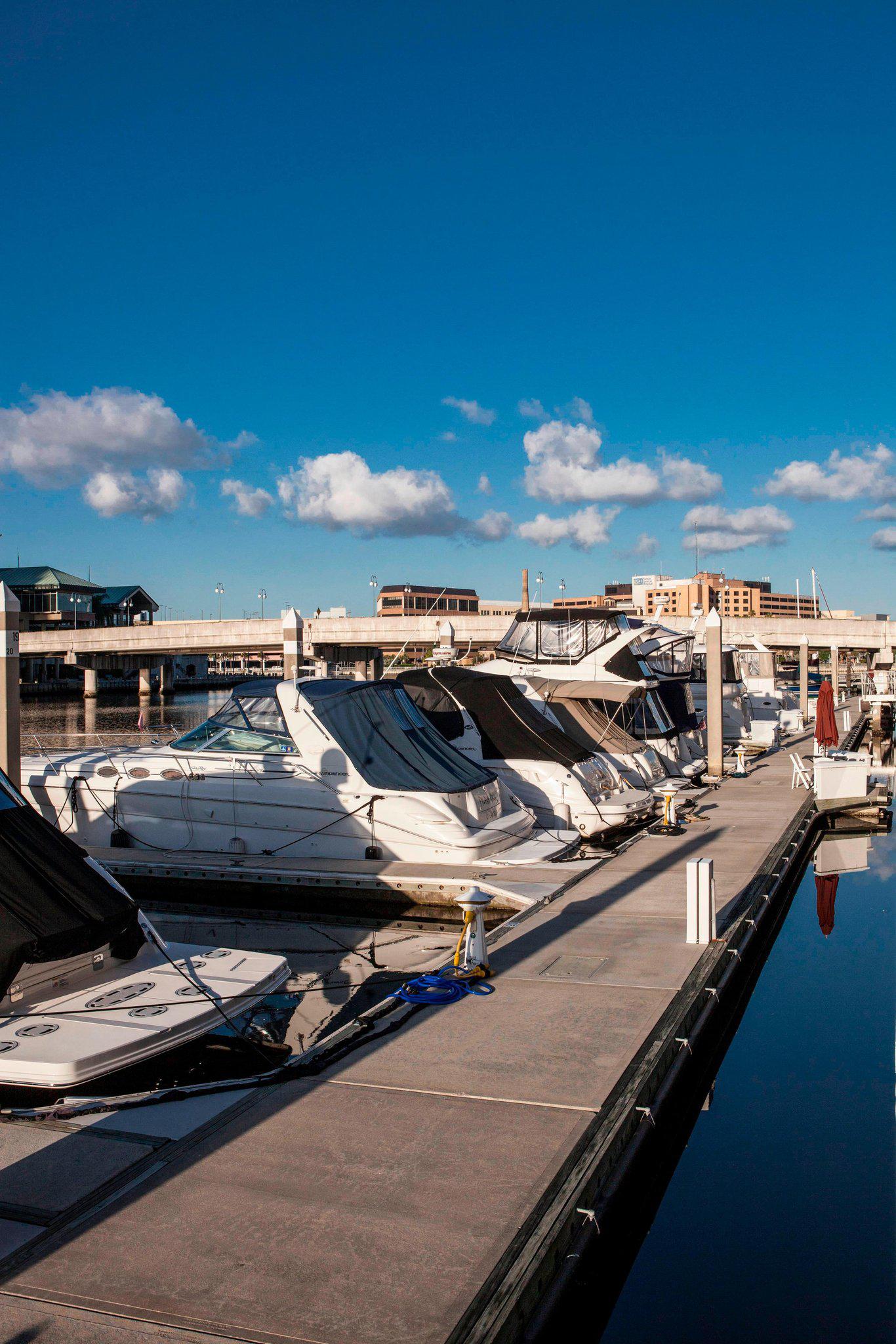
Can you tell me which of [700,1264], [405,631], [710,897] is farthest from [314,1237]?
[405,631]

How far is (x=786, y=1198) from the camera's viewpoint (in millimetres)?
6480

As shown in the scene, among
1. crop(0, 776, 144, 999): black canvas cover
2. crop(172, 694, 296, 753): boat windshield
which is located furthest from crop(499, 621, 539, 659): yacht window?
crop(0, 776, 144, 999): black canvas cover

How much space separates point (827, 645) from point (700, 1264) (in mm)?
69456

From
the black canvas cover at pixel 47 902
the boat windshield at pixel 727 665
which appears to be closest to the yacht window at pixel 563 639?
the boat windshield at pixel 727 665

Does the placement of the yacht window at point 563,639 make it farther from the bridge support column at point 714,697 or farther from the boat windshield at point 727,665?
the boat windshield at point 727,665

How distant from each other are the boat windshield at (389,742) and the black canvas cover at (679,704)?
34.9ft

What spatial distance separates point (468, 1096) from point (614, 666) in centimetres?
1690

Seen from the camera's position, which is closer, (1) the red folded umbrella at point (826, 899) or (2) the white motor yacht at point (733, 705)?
(1) the red folded umbrella at point (826, 899)

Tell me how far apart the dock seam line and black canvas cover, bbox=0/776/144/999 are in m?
2.52

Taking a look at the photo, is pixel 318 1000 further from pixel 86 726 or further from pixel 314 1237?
pixel 86 726

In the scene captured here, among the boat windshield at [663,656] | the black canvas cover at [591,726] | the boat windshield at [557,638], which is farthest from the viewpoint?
the boat windshield at [663,656]

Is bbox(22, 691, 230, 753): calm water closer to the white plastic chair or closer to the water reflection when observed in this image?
the white plastic chair

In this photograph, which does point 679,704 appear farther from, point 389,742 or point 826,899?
point 389,742

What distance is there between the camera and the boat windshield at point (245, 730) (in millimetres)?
14086
